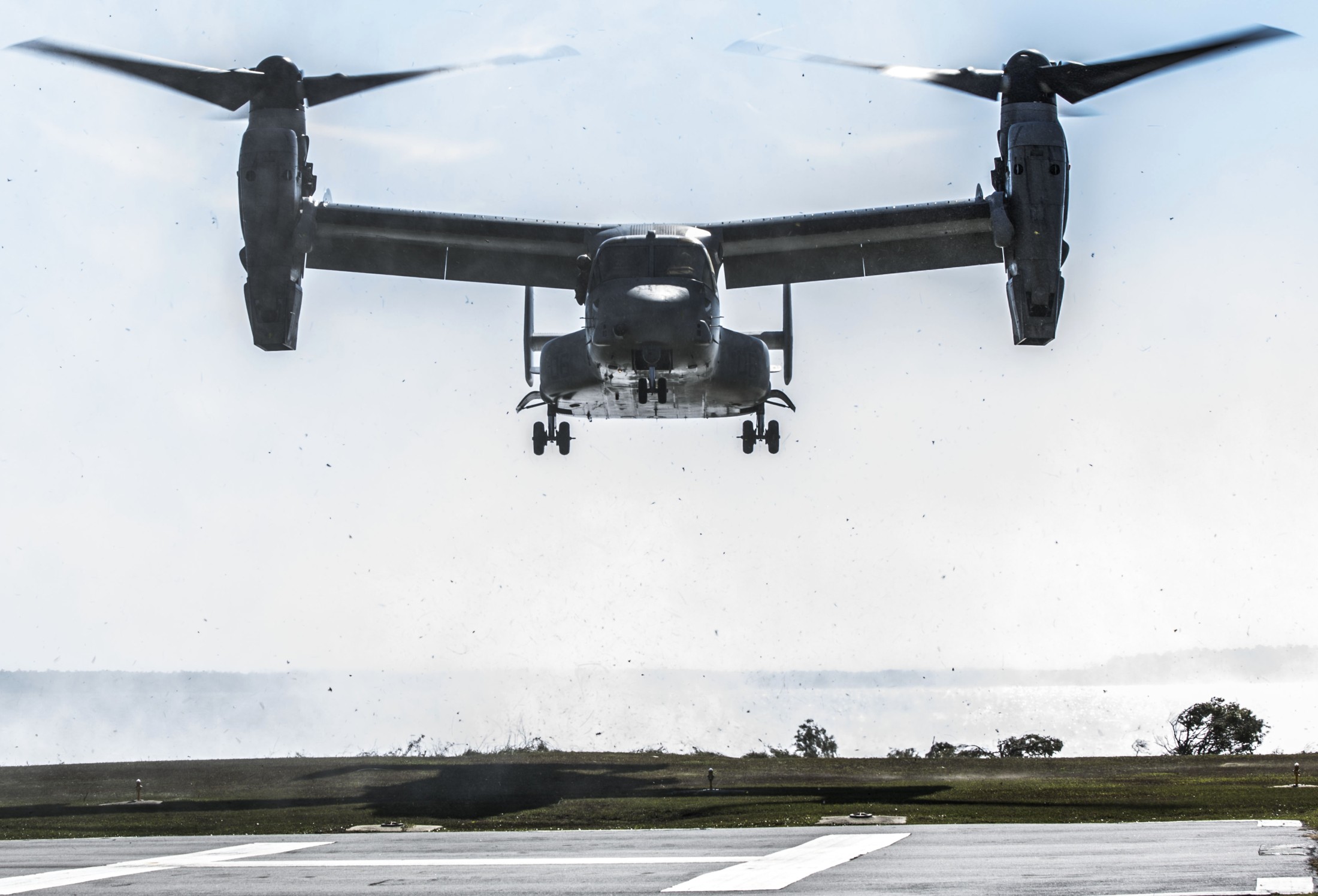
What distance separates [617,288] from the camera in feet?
61.4

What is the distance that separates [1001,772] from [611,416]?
11.6 m

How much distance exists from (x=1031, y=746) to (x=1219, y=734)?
26.6 ft

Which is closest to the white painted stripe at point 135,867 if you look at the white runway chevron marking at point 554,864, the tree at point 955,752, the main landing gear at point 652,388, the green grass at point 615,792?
the white runway chevron marking at point 554,864

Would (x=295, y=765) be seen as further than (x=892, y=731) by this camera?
No

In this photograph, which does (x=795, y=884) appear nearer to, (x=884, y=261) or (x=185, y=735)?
(x=884, y=261)

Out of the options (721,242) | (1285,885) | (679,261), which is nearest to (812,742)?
(721,242)

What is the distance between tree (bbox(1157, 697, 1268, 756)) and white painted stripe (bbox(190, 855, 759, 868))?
30.6m

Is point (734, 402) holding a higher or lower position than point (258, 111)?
lower

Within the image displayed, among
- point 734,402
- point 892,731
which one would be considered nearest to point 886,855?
point 734,402

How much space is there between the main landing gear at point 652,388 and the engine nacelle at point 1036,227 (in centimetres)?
543

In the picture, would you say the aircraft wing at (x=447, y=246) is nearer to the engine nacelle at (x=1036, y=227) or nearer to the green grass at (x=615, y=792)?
the engine nacelle at (x=1036, y=227)

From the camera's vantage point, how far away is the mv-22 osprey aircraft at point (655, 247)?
1903 cm

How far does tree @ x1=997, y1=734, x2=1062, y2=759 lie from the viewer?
43219 mm

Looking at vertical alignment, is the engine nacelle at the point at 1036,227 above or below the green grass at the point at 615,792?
above
